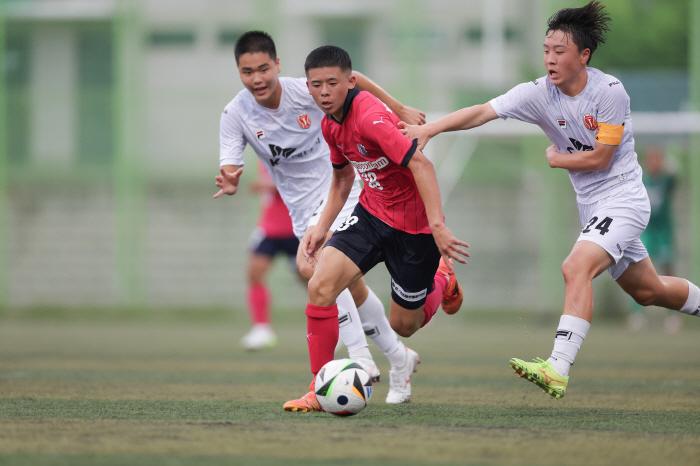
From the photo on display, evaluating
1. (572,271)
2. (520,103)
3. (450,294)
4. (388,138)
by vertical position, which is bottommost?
(450,294)

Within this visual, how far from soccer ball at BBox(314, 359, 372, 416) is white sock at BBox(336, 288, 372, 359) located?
1.10 m

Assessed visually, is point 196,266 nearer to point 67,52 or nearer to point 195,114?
point 195,114

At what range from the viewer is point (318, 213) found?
5520mm

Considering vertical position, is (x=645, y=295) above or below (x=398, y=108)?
below

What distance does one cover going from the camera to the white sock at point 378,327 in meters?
5.24

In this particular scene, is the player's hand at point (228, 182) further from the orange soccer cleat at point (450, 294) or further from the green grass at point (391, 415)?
the orange soccer cleat at point (450, 294)

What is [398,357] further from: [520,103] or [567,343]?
[520,103]

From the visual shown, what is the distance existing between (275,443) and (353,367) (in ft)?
3.42

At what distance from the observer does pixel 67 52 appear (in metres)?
14.2

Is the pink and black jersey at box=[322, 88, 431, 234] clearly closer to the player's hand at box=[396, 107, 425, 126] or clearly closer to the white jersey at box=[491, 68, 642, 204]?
the player's hand at box=[396, 107, 425, 126]

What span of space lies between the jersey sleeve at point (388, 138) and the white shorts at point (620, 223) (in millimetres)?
1079

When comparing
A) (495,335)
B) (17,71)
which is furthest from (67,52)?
(495,335)

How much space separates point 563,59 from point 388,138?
3.44ft

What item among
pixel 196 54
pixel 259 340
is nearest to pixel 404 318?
pixel 259 340
